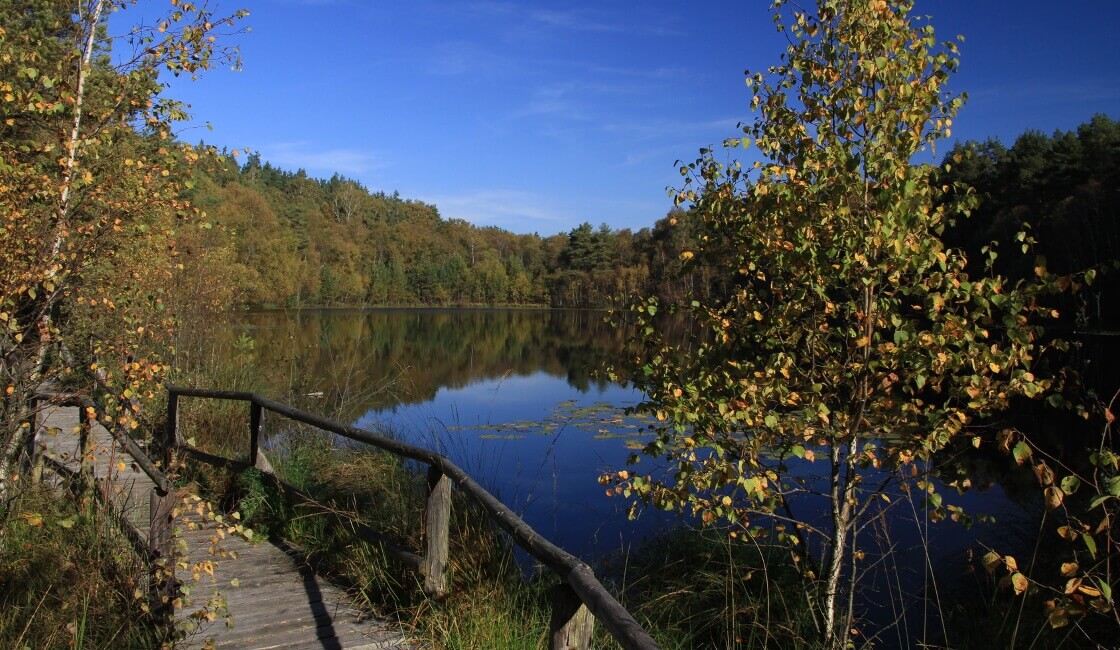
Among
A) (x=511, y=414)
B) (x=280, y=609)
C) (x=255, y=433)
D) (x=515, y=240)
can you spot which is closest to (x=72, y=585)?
(x=280, y=609)

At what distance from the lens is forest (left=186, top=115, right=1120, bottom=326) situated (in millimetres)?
26364

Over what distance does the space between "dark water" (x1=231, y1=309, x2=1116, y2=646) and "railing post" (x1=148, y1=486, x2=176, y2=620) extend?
2.86 metres

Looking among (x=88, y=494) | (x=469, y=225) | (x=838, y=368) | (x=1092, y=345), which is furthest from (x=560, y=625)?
(x=469, y=225)

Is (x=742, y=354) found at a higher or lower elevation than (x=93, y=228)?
lower

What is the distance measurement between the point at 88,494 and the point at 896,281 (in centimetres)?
528

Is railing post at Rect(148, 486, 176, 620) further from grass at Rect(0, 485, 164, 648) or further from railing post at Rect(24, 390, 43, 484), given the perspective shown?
railing post at Rect(24, 390, 43, 484)

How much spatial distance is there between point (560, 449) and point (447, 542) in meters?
10.6

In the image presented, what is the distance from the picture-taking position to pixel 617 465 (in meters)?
13.3

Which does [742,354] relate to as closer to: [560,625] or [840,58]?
[840,58]

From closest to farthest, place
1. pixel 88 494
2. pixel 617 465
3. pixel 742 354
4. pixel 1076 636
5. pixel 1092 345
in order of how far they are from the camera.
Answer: pixel 88 494
pixel 742 354
pixel 1076 636
pixel 617 465
pixel 1092 345

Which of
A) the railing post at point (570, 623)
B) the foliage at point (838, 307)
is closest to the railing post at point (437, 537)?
the foliage at point (838, 307)

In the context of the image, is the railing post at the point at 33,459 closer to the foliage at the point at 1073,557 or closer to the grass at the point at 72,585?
the grass at the point at 72,585

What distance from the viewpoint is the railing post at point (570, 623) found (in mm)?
2928

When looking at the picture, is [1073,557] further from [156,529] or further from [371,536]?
[156,529]
